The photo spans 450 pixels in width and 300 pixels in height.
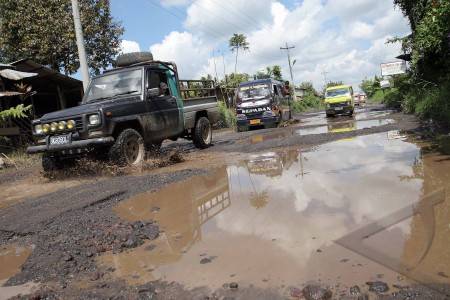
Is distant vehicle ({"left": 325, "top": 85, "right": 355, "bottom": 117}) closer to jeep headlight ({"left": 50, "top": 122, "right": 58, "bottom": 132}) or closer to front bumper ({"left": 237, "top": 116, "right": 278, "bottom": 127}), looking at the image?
front bumper ({"left": 237, "top": 116, "right": 278, "bottom": 127})

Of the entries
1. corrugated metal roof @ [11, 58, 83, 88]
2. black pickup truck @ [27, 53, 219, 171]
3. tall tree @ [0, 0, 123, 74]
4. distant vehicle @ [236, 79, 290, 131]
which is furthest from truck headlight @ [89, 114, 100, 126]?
tall tree @ [0, 0, 123, 74]

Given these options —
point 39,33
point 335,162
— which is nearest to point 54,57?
point 39,33

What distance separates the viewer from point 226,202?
5020mm

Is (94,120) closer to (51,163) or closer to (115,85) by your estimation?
(51,163)

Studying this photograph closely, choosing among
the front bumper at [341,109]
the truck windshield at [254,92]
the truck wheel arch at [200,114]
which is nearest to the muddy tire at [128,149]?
the truck wheel arch at [200,114]

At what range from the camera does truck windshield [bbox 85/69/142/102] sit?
853 centimetres

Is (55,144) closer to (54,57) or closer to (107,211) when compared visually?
(107,211)

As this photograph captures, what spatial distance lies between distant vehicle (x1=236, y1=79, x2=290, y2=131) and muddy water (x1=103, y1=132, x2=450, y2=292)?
36.0ft

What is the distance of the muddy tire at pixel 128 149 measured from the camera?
7.56m

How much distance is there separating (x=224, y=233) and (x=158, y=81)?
19.3ft

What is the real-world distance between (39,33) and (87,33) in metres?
2.03

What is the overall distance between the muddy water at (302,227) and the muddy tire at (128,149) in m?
1.80

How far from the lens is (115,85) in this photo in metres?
8.66

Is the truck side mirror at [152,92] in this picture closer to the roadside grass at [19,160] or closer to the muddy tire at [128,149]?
the muddy tire at [128,149]
